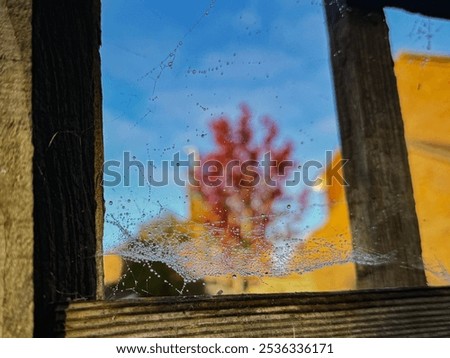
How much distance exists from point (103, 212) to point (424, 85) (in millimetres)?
6247

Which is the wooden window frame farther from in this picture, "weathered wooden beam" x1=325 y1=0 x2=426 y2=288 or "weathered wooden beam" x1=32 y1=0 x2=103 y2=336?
"weathered wooden beam" x1=325 y1=0 x2=426 y2=288

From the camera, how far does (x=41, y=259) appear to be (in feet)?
1.74

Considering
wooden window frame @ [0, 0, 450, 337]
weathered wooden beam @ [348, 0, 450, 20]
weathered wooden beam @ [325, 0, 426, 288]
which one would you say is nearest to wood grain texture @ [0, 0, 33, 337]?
wooden window frame @ [0, 0, 450, 337]

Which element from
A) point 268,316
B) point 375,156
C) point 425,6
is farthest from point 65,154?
point 425,6

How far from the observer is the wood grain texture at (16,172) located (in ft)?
1.61

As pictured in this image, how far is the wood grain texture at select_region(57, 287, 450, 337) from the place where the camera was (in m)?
0.53

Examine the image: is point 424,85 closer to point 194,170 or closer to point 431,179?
point 431,179

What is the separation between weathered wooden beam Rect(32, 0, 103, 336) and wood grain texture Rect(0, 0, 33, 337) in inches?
0.4

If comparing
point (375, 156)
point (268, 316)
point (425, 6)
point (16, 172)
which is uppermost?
point (425, 6)

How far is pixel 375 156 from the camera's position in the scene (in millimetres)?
956

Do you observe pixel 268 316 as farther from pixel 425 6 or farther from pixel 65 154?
pixel 425 6

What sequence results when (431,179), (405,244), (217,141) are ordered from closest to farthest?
(405,244)
(431,179)
(217,141)

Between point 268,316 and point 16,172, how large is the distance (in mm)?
318
